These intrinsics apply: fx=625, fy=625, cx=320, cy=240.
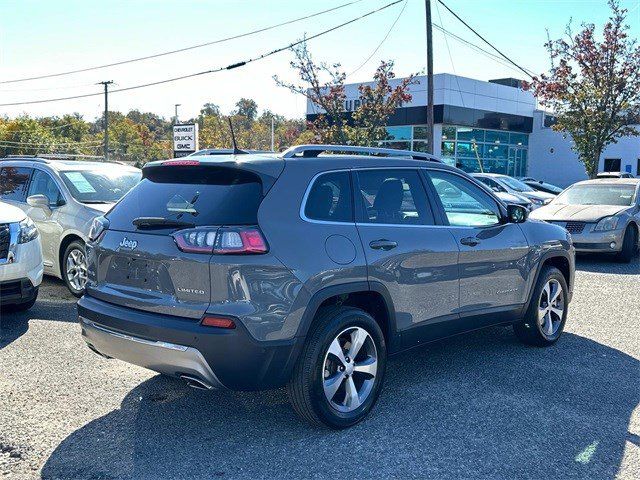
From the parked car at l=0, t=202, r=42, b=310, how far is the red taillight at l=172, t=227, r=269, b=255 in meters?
3.61

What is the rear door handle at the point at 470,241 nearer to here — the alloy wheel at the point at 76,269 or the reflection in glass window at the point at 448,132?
the alloy wheel at the point at 76,269

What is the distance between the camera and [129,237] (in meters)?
4.02

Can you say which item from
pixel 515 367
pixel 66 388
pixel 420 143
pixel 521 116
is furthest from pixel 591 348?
pixel 521 116

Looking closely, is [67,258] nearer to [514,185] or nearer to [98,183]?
[98,183]

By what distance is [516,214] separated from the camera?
5613 millimetres

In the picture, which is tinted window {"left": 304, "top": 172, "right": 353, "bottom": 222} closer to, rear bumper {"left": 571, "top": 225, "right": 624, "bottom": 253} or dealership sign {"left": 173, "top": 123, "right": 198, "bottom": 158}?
rear bumper {"left": 571, "top": 225, "right": 624, "bottom": 253}

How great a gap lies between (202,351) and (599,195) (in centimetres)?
1118

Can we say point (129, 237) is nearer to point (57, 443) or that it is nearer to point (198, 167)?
point (198, 167)

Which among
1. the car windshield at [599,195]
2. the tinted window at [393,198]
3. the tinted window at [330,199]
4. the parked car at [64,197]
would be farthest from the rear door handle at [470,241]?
the car windshield at [599,195]

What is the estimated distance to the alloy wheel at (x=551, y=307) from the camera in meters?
5.99

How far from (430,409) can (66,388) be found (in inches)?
108

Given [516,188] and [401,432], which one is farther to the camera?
[516,188]

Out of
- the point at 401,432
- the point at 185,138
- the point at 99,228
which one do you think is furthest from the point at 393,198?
the point at 185,138

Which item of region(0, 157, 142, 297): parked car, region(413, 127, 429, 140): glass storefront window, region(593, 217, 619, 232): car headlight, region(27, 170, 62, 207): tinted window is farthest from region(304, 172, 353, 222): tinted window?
region(413, 127, 429, 140): glass storefront window
